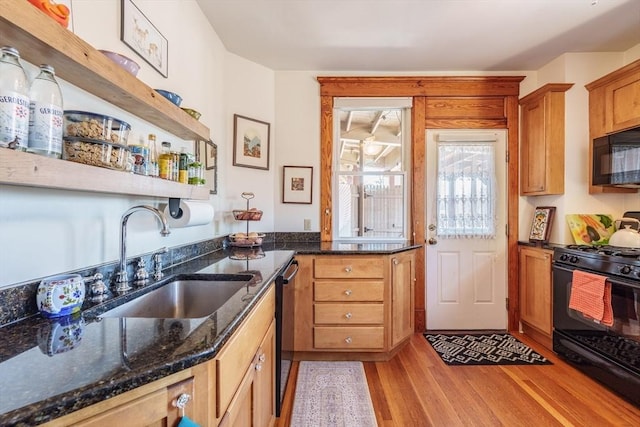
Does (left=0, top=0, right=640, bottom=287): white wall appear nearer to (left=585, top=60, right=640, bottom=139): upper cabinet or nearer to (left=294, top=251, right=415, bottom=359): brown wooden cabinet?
(left=585, top=60, right=640, bottom=139): upper cabinet

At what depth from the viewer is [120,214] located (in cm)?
132

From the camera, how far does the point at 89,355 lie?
0.67 m

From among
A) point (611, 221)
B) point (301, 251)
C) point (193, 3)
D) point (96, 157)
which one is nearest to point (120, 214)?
point (96, 157)

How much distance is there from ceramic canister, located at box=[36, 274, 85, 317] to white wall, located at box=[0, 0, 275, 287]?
76mm

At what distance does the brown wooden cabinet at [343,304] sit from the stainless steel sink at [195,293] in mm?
955

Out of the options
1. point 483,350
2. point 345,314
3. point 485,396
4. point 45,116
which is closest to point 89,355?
point 45,116

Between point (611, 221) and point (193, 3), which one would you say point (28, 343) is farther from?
point (611, 221)

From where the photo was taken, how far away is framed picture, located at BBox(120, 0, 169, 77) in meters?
1.36

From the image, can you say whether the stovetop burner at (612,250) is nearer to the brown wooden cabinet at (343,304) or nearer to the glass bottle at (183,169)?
the brown wooden cabinet at (343,304)

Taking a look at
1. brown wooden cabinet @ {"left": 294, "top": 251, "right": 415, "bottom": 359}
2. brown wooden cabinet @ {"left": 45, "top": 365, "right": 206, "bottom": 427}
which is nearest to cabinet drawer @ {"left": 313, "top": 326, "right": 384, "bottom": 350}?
brown wooden cabinet @ {"left": 294, "top": 251, "right": 415, "bottom": 359}

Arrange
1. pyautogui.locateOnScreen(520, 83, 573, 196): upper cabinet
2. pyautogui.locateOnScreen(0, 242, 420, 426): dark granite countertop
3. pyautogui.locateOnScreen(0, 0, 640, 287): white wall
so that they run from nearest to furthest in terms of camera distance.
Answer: pyautogui.locateOnScreen(0, 242, 420, 426): dark granite countertop < pyautogui.locateOnScreen(0, 0, 640, 287): white wall < pyautogui.locateOnScreen(520, 83, 573, 196): upper cabinet

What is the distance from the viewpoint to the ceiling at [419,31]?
2062 mm

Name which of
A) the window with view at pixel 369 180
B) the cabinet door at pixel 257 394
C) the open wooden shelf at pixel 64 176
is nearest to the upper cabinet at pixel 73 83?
the open wooden shelf at pixel 64 176

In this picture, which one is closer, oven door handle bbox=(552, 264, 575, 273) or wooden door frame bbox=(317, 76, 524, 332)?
oven door handle bbox=(552, 264, 575, 273)
